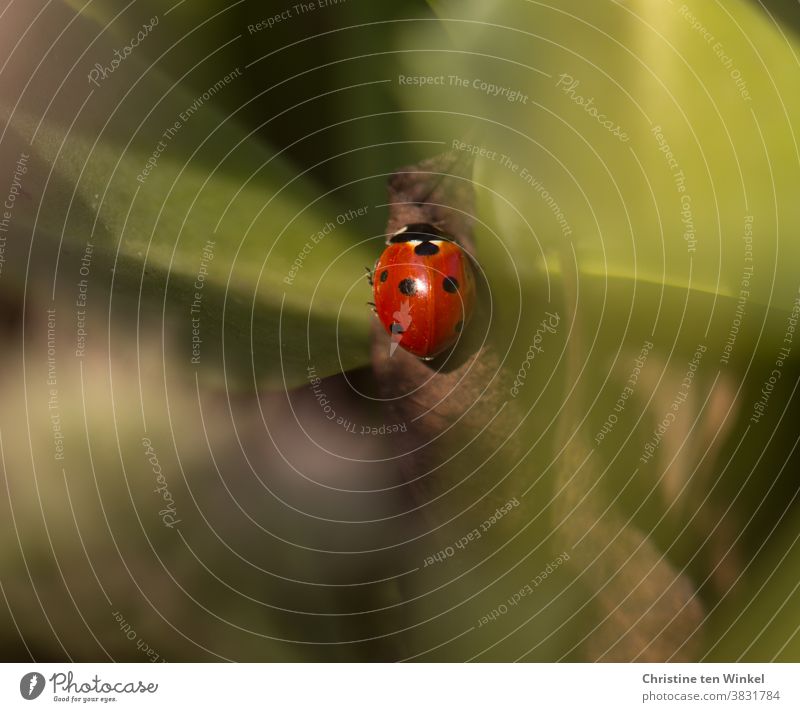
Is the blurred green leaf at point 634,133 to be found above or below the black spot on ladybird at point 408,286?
above

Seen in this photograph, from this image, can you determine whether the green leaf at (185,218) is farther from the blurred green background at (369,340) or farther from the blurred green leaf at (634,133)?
the blurred green leaf at (634,133)

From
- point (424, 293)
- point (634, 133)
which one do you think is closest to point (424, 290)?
point (424, 293)

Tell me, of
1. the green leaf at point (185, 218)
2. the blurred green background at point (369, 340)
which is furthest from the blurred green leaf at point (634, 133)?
the green leaf at point (185, 218)

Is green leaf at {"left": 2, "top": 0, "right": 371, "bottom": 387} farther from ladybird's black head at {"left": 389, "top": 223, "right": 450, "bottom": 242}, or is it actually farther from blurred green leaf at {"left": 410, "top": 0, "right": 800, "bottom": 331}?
blurred green leaf at {"left": 410, "top": 0, "right": 800, "bottom": 331}

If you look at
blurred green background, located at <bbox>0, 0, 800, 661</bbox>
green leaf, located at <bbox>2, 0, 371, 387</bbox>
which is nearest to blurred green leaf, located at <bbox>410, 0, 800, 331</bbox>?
blurred green background, located at <bbox>0, 0, 800, 661</bbox>

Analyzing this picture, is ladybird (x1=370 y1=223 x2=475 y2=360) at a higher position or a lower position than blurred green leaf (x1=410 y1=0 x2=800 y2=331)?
lower
